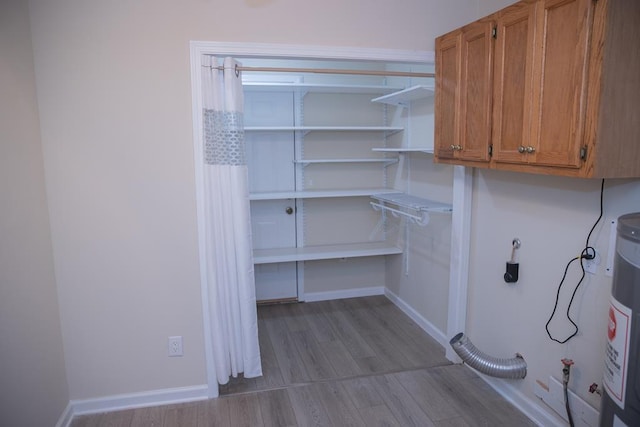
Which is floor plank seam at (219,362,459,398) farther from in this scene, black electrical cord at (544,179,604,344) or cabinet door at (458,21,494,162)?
cabinet door at (458,21,494,162)

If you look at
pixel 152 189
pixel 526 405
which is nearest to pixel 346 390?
pixel 526 405

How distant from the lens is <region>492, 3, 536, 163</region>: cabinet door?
1914 mm

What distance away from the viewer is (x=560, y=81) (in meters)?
1.75

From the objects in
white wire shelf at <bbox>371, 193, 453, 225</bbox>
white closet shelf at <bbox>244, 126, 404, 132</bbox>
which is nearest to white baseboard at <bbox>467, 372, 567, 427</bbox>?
white wire shelf at <bbox>371, 193, 453, 225</bbox>

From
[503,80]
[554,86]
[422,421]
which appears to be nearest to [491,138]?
[503,80]

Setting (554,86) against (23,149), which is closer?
(554,86)

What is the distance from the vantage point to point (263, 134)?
4062 mm

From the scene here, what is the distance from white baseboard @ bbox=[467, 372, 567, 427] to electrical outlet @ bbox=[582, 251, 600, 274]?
0.82 meters

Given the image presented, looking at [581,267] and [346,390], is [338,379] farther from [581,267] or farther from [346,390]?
[581,267]

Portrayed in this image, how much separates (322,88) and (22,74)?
7.49 feet

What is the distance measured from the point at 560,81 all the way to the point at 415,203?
166 cm

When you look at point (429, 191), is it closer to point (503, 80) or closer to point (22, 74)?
point (503, 80)

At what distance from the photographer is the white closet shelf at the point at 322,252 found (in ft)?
12.7

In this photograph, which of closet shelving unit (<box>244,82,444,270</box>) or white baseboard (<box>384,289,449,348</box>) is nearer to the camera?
white baseboard (<box>384,289,449,348</box>)
